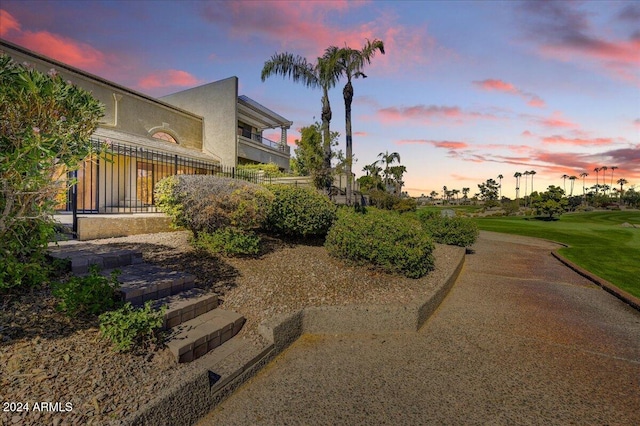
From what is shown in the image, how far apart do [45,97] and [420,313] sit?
5485 millimetres

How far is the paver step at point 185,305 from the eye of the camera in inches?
145

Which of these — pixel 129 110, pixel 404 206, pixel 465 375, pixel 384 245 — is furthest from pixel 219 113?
pixel 465 375

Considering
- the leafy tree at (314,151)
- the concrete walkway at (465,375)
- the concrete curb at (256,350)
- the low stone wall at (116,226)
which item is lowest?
the concrete walkway at (465,375)

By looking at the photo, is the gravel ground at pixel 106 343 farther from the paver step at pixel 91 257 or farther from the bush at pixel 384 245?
the paver step at pixel 91 257

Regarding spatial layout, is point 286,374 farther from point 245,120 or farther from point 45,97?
point 245,120

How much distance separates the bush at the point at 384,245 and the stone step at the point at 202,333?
3.09m

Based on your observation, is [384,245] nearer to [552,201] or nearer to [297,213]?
[297,213]

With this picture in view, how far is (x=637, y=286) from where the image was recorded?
7.43m

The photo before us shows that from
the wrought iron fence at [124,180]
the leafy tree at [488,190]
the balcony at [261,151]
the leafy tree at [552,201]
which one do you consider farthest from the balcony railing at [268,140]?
the leafy tree at [488,190]

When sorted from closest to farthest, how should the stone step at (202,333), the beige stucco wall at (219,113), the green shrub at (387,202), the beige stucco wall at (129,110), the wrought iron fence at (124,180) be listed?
the stone step at (202,333)
the wrought iron fence at (124,180)
the beige stucco wall at (129,110)
the beige stucco wall at (219,113)
the green shrub at (387,202)

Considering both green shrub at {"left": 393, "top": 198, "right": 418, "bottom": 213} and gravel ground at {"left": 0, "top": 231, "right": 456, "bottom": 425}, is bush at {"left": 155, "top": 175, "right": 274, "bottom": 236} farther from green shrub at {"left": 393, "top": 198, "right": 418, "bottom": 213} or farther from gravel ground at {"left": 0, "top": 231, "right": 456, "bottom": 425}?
green shrub at {"left": 393, "top": 198, "right": 418, "bottom": 213}

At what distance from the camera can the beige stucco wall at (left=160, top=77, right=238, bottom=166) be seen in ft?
66.4

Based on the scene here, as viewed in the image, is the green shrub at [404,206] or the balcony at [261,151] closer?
the balcony at [261,151]

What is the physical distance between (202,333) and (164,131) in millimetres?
18484
